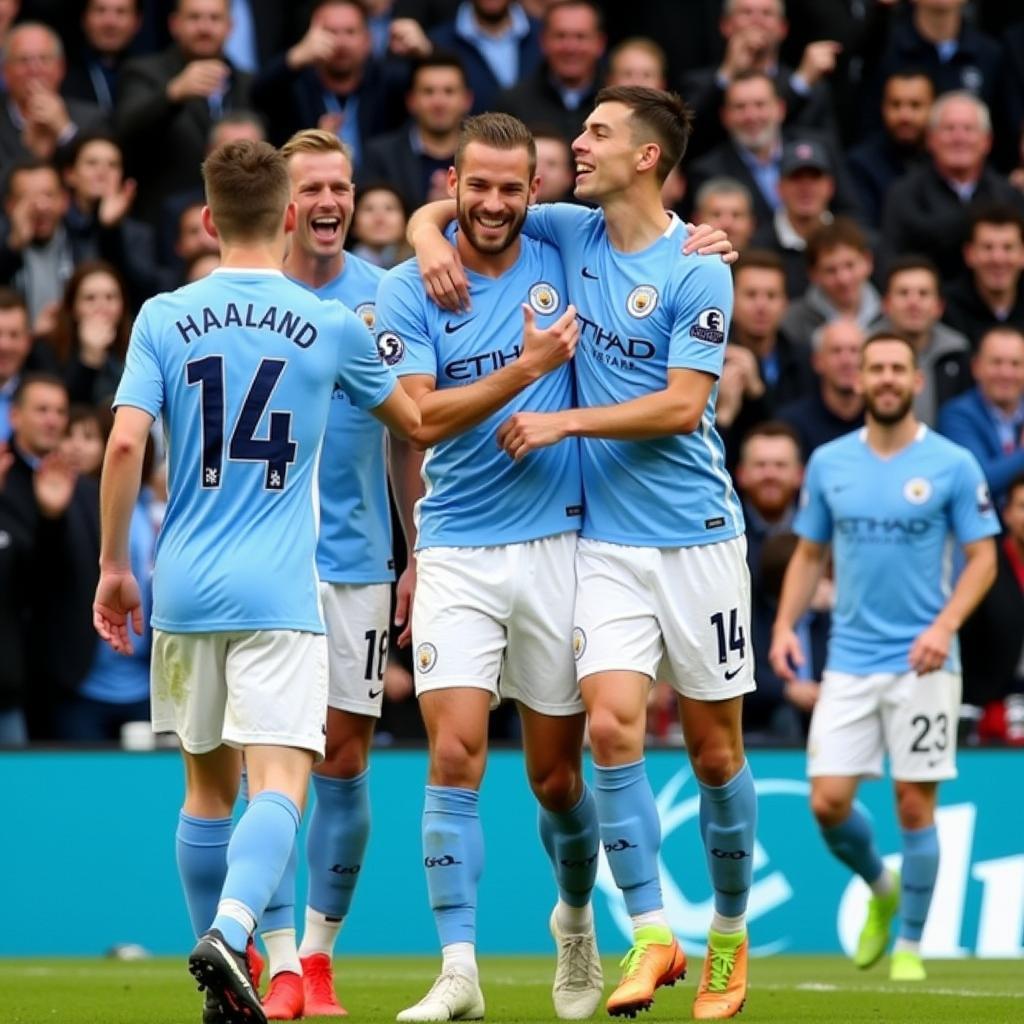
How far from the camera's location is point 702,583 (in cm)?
867

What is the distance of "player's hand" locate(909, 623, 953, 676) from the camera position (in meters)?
11.9

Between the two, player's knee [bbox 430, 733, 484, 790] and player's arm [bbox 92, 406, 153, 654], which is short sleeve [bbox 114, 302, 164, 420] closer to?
player's arm [bbox 92, 406, 153, 654]

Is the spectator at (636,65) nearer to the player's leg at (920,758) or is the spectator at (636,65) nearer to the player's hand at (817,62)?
the player's hand at (817,62)

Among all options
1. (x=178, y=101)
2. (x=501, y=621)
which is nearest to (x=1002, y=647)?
(x=178, y=101)

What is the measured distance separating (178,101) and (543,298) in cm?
815

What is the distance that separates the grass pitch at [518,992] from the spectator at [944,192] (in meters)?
5.85

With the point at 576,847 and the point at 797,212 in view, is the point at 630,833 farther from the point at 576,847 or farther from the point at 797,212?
the point at 797,212

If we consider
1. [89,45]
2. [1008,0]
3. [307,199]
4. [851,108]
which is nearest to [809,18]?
[851,108]

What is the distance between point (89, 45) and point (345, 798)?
31.5 feet

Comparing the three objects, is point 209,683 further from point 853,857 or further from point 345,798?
point 853,857

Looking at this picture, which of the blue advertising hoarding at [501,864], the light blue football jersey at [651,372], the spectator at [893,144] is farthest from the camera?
the spectator at [893,144]

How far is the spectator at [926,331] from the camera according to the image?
15.5 metres

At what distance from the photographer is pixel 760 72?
682 inches

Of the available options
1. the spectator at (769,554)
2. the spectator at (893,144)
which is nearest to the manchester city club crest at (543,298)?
the spectator at (769,554)
